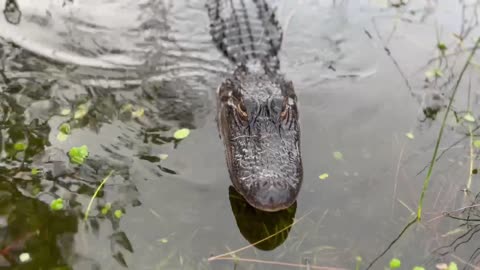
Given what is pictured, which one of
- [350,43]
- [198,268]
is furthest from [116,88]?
[350,43]

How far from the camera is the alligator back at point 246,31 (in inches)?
181

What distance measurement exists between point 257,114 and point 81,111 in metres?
1.43

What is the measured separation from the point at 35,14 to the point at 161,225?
9.44 feet

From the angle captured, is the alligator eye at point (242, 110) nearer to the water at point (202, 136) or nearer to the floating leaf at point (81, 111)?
the water at point (202, 136)

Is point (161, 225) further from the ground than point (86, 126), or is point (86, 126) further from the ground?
point (86, 126)

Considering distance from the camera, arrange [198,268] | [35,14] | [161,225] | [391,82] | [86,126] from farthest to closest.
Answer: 1. [35,14]
2. [391,82]
3. [86,126]
4. [161,225]
5. [198,268]

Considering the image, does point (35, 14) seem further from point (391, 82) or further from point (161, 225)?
point (391, 82)

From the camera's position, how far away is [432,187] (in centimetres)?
351

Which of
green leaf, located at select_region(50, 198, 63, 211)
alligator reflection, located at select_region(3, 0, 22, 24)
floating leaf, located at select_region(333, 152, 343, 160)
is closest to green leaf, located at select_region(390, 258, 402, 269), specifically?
floating leaf, located at select_region(333, 152, 343, 160)

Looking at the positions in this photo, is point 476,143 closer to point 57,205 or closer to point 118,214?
point 118,214

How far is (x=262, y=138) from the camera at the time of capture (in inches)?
133

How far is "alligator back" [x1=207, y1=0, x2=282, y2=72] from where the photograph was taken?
15.1 ft

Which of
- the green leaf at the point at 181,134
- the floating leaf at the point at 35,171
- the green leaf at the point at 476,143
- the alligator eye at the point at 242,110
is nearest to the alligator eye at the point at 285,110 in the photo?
the alligator eye at the point at 242,110

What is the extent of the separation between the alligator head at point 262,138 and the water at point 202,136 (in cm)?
21
